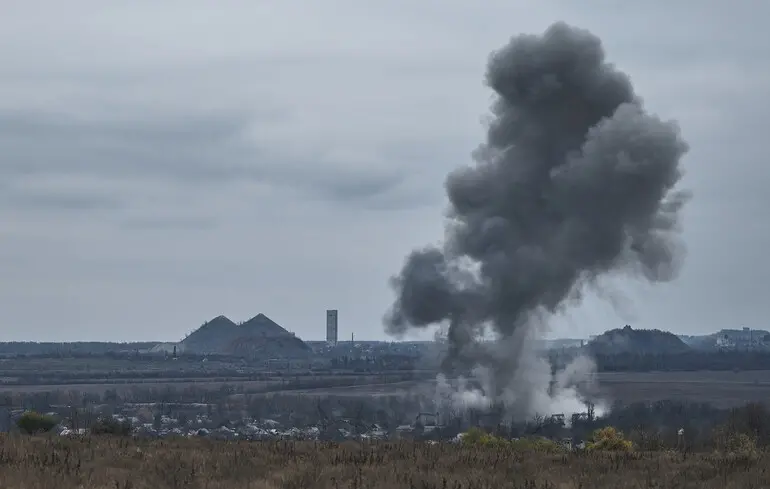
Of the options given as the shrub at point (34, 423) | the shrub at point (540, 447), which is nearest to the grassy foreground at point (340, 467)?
the shrub at point (540, 447)

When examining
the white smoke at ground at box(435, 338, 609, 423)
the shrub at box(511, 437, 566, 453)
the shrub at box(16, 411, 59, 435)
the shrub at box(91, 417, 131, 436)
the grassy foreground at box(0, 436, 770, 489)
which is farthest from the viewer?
the white smoke at ground at box(435, 338, 609, 423)

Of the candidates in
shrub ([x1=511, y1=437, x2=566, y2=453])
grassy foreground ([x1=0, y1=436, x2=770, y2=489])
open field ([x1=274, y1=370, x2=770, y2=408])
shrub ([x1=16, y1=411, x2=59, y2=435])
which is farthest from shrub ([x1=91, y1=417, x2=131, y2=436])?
open field ([x1=274, y1=370, x2=770, y2=408])

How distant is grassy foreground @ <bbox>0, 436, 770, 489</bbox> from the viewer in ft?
55.0

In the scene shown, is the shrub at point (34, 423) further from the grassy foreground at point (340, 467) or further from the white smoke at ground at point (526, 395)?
the white smoke at ground at point (526, 395)

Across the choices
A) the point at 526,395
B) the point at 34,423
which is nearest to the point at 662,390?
the point at 526,395

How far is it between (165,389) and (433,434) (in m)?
113

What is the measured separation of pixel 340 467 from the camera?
19.0 meters

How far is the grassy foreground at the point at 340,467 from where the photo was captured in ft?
55.0

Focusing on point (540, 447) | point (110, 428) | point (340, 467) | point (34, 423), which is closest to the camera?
point (340, 467)

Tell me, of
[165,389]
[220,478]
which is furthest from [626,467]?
[165,389]

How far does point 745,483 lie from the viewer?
17734 mm

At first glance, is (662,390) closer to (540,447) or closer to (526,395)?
(526,395)

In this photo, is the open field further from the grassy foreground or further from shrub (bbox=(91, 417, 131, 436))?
the grassy foreground

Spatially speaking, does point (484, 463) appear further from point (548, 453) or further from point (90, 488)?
point (90, 488)
